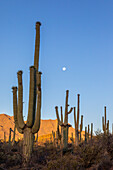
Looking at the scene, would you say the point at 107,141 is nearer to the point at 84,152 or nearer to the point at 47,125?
the point at 84,152

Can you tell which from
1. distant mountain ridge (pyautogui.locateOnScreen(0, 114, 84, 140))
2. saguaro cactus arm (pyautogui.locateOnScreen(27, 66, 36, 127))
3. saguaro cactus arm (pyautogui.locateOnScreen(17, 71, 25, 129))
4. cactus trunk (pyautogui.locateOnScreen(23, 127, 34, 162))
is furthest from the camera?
distant mountain ridge (pyautogui.locateOnScreen(0, 114, 84, 140))

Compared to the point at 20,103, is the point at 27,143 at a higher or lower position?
lower

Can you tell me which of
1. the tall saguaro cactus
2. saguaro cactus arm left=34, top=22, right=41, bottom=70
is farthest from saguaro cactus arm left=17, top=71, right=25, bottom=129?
saguaro cactus arm left=34, top=22, right=41, bottom=70

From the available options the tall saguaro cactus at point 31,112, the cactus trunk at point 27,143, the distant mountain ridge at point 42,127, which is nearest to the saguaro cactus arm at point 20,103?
the tall saguaro cactus at point 31,112

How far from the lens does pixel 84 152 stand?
11.4 meters

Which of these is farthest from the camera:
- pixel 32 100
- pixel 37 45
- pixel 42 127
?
pixel 42 127

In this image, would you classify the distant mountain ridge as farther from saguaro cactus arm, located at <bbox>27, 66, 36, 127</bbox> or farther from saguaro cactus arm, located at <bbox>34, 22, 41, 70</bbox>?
saguaro cactus arm, located at <bbox>27, 66, 36, 127</bbox>

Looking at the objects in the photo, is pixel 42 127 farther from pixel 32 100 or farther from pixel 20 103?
pixel 32 100

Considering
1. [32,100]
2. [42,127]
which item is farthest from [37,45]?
[42,127]

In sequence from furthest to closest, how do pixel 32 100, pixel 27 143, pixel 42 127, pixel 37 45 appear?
1. pixel 42 127
2. pixel 37 45
3. pixel 32 100
4. pixel 27 143

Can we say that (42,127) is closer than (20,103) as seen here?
No

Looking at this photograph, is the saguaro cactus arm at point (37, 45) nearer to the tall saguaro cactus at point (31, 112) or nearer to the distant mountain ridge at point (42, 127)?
the tall saguaro cactus at point (31, 112)

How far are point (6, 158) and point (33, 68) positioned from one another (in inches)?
182

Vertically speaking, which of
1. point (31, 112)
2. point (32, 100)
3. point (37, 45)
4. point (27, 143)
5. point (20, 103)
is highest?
point (37, 45)
